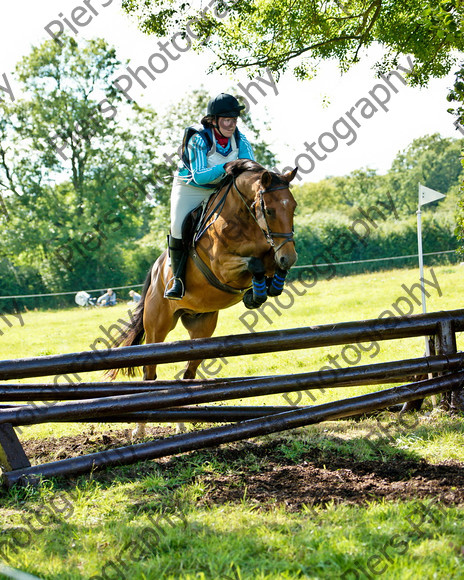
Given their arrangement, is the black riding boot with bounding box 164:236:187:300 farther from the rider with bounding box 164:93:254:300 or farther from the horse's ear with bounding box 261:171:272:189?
the horse's ear with bounding box 261:171:272:189

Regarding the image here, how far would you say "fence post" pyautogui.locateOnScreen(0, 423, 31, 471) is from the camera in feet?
10.5

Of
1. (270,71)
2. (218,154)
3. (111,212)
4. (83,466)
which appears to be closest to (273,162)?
(111,212)

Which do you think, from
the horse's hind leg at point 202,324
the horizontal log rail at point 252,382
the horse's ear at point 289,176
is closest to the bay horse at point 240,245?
the horse's ear at point 289,176

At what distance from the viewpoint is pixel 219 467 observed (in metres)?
3.39

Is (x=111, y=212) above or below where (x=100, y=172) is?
below

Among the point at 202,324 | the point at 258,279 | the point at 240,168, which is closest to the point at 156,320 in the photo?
the point at 202,324

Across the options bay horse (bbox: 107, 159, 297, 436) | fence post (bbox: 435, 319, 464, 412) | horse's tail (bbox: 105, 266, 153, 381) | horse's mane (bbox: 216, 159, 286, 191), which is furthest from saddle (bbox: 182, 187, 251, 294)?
fence post (bbox: 435, 319, 464, 412)

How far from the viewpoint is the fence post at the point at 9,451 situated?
3.20 metres

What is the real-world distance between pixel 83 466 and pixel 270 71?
22.5 ft

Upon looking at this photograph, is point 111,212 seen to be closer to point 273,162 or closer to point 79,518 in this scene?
point 273,162

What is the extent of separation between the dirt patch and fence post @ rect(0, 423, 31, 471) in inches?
18.2

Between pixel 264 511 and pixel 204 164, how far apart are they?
2927 millimetres

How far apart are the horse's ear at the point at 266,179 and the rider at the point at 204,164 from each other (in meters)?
0.65

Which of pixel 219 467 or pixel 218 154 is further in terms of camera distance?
pixel 218 154
